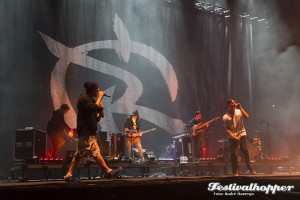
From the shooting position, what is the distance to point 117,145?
42.3 ft

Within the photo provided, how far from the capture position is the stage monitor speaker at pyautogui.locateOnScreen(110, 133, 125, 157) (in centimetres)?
1284

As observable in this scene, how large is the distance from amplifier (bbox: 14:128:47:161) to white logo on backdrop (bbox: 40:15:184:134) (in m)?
2.18

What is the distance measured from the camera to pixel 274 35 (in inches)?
741

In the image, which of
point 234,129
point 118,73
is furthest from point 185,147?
point 118,73

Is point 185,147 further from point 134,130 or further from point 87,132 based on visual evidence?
point 87,132

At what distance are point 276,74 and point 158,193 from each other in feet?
46.7

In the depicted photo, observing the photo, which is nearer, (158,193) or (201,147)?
(158,193)

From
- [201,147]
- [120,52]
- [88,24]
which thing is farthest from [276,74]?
[88,24]

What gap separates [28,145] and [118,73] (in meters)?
5.03

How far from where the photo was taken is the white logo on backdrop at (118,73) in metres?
13.5

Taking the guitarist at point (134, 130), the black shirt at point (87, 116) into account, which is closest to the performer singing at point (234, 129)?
the guitarist at point (134, 130)

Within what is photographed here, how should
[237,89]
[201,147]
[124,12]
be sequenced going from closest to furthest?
[201,147] < [124,12] < [237,89]

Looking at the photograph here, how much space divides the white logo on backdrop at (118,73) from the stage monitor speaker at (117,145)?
4.46 ft

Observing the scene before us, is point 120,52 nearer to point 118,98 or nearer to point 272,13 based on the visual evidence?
point 118,98
